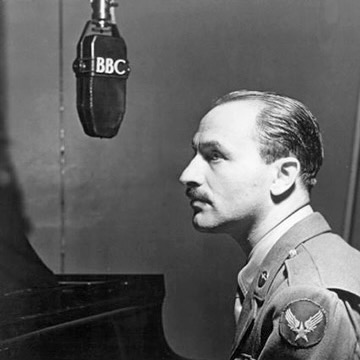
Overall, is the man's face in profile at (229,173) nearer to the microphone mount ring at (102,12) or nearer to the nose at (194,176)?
the nose at (194,176)

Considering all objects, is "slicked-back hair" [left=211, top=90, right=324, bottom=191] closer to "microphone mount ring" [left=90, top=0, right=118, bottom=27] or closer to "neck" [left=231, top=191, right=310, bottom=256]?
"neck" [left=231, top=191, right=310, bottom=256]

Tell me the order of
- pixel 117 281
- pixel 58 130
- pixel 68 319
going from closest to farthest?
pixel 68 319 < pixel 117 281 < pixel 58 130

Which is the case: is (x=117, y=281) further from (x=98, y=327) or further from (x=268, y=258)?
(x=268, y=258)

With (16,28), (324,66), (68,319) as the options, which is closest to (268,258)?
(68,319)

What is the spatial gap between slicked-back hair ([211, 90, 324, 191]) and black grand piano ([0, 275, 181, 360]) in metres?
0.58

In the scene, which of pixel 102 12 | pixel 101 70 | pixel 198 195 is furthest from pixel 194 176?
pixel 102 12

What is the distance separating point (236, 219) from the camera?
0.87 metres

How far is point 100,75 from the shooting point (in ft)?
4.62

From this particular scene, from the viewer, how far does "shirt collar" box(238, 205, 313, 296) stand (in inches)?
33.5

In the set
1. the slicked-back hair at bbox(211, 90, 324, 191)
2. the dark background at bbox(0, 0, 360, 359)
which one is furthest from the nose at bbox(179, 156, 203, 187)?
the dark background at bbox(0, 0, 360, 359)

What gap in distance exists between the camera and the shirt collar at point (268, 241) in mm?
851

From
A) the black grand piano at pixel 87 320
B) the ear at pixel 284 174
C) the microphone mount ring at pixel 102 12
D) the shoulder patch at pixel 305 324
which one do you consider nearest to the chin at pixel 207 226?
the ear at pixel 284 174

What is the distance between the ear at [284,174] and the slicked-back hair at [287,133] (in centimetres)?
1

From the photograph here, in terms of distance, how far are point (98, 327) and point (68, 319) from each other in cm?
9
